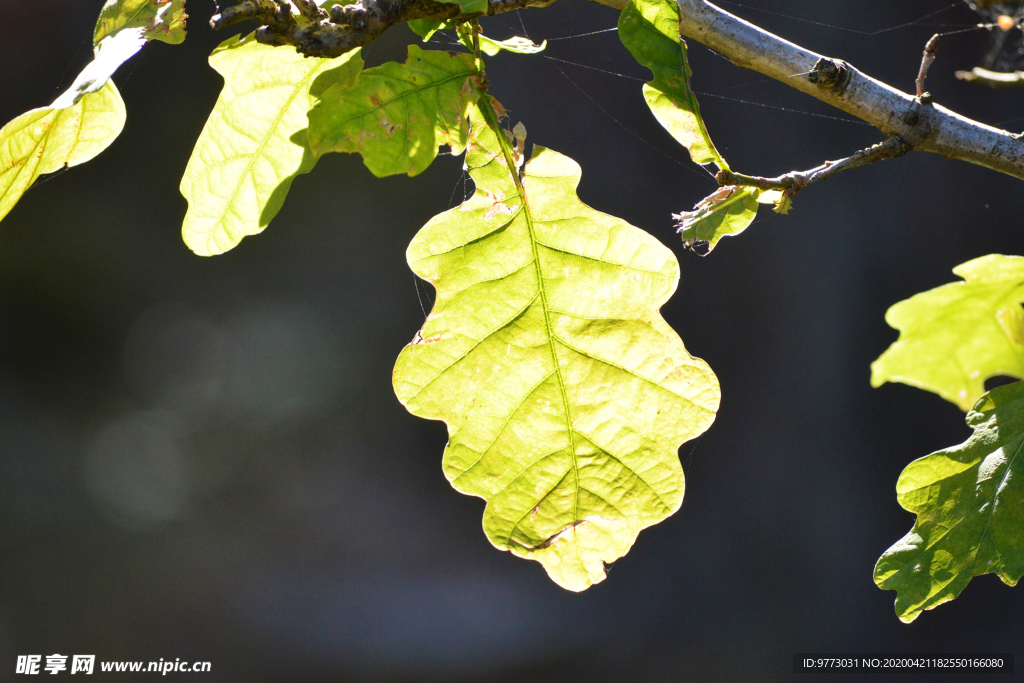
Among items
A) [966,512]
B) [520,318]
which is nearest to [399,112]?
[520,318]

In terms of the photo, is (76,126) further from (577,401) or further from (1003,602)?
(1003,602)

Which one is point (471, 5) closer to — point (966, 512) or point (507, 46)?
point (507, 46)

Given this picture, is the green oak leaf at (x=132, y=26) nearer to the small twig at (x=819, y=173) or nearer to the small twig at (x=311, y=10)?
the small twig at (x=311, y=10)

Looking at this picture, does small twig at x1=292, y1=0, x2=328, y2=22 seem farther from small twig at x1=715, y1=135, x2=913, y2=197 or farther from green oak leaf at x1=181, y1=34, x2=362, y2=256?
small twig at x1=715, y1=135, x2=913, y2=197

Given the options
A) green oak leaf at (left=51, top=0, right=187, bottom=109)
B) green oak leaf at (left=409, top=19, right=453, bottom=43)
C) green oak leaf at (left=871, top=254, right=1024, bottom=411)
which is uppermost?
green oak leaf at (left=409, top=19, right=453, bottom=43)

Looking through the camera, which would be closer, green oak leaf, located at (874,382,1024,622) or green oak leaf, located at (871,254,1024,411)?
green oak leaf, located at (871,254,1024,411)

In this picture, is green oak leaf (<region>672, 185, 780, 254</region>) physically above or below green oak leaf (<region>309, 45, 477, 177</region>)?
below

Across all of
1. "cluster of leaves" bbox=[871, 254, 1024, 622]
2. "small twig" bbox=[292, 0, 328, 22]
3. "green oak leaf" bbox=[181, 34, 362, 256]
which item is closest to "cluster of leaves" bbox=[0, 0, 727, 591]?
"green oak leaf" bbox=[181, 34, 362, 256]
